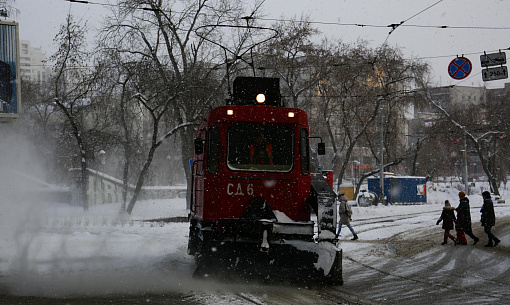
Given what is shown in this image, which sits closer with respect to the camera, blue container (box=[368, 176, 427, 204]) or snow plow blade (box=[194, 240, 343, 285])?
snow plow blade (box=[194, 240, 343, 285])

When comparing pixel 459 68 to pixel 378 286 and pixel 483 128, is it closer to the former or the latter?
pixel 378 286

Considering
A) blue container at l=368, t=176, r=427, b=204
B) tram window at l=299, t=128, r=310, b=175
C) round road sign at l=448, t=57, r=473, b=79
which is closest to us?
tram window at l=299, t=128, r=310, b=175

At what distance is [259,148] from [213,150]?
88 centimetres

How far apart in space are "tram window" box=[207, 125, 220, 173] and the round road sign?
478 inches

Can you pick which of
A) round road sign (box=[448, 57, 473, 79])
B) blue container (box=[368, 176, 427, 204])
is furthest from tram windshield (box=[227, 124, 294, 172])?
blue container (box=[368, 176, 427, 204])

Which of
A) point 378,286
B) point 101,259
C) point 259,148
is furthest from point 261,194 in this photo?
point 101,259

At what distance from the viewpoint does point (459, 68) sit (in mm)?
19719

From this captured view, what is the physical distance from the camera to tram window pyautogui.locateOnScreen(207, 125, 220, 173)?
10.4m

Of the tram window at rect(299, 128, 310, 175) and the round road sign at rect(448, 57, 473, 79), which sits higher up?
the round road sign at rect(448, 57, 473, 79)

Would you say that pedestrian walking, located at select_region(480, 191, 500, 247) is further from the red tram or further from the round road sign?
the red tram

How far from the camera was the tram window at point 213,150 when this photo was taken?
1044 cm

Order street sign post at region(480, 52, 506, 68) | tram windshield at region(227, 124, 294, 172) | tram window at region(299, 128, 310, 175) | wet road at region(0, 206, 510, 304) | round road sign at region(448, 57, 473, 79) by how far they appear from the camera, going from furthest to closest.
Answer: round road sign at region(448, 57, 473, 79) → street sign post at region(480, 52, 506, 68) → tram window at region(299, 128, 310, 175) → tram windshield at region(227, 124, 294, 172) → wet road at region(0, 206, 510, 304)

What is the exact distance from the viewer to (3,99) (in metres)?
24.5

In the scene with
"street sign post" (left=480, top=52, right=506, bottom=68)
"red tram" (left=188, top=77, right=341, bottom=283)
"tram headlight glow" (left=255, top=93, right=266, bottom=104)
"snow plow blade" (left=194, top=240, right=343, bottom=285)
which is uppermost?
"street sign post" (left=480, top=52, right=506, bottom=68)
